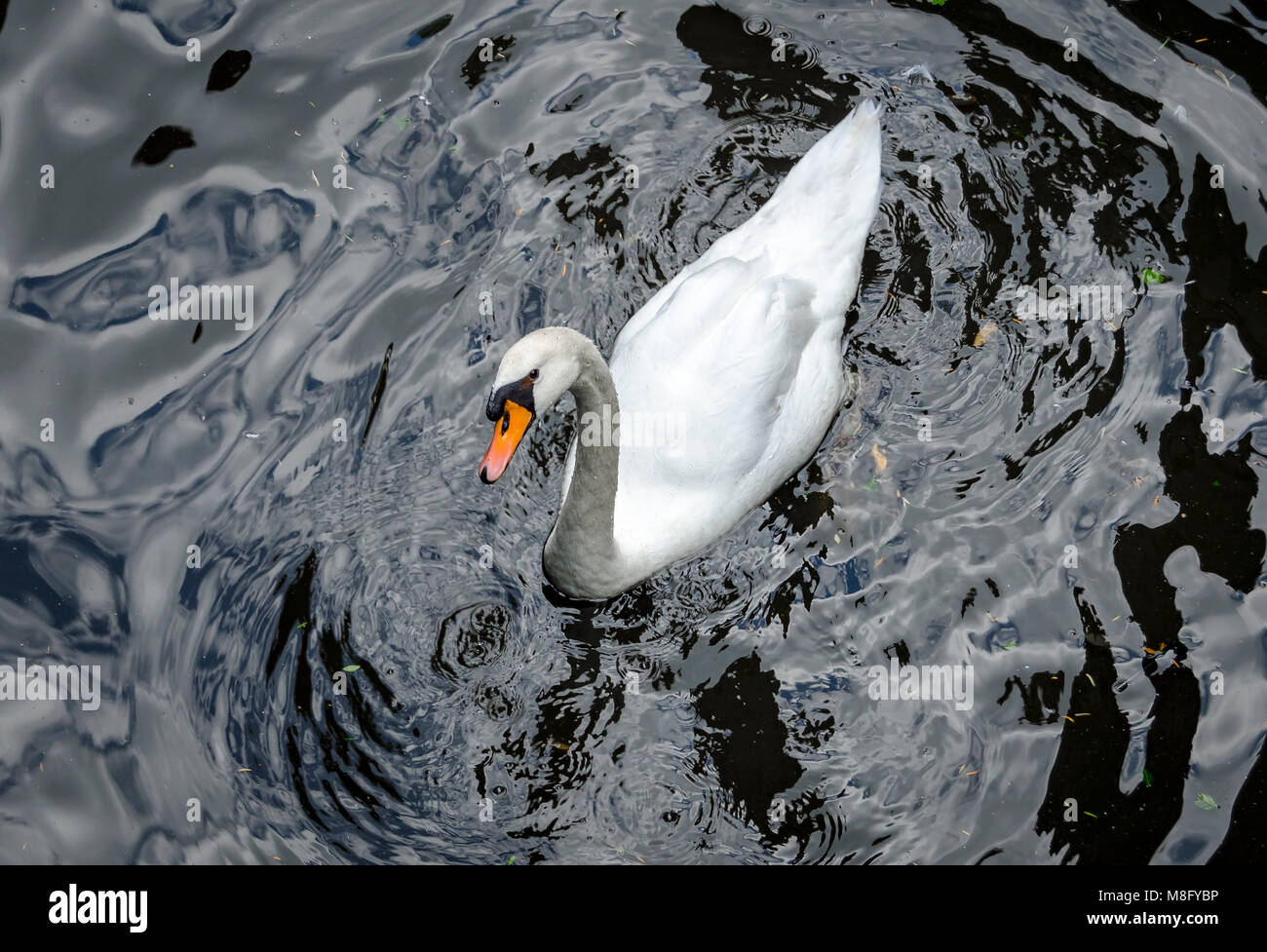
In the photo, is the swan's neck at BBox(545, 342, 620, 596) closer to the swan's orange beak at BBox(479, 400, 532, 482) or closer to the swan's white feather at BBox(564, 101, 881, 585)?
the swan's white feather at BBox(564, 101, 881, 585)

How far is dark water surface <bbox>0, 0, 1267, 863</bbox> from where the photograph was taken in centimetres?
642

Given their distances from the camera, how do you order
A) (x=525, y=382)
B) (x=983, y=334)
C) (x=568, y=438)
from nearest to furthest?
(x=525, y=382), (x=568, y=438), (x=983, y=334)

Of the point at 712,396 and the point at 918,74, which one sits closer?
the point at 712,396

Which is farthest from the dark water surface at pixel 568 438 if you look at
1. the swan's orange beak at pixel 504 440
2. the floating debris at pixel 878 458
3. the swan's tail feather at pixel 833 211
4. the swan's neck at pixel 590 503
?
the swan's orange beak at pixel 504 440

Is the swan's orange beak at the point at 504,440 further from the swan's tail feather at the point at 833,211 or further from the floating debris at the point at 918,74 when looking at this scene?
the floating debris at the point at 918,74

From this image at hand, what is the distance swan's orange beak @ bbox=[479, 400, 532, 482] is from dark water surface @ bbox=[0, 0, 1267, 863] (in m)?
1.69

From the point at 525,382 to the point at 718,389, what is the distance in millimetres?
1644

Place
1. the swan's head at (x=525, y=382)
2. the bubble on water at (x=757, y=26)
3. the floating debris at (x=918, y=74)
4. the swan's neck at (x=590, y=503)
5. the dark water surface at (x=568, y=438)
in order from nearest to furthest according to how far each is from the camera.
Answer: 1. the swan's head at (x=525, y=382)
2. the swan's neck at (x=590, y=503)
3. the dark water surface at (x=568, y=438)
4. the floating debris at (x=918, y=74)
5. the bubble on water at (x=757, y=26)

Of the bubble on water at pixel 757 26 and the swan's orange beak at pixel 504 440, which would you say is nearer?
the swan's orange beak at pixel 504 440

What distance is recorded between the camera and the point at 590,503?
638cm

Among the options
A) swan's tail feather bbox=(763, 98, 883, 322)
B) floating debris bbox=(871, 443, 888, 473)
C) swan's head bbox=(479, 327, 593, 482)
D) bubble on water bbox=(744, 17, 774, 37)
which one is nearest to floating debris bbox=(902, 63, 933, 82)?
bubble on water bbox=(744, 17, 774, 37)

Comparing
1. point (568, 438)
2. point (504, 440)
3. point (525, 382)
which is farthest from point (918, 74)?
point (504, 440)

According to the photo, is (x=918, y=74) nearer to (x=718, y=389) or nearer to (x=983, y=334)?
(x=983, y=334)

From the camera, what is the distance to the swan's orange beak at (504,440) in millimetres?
5590
